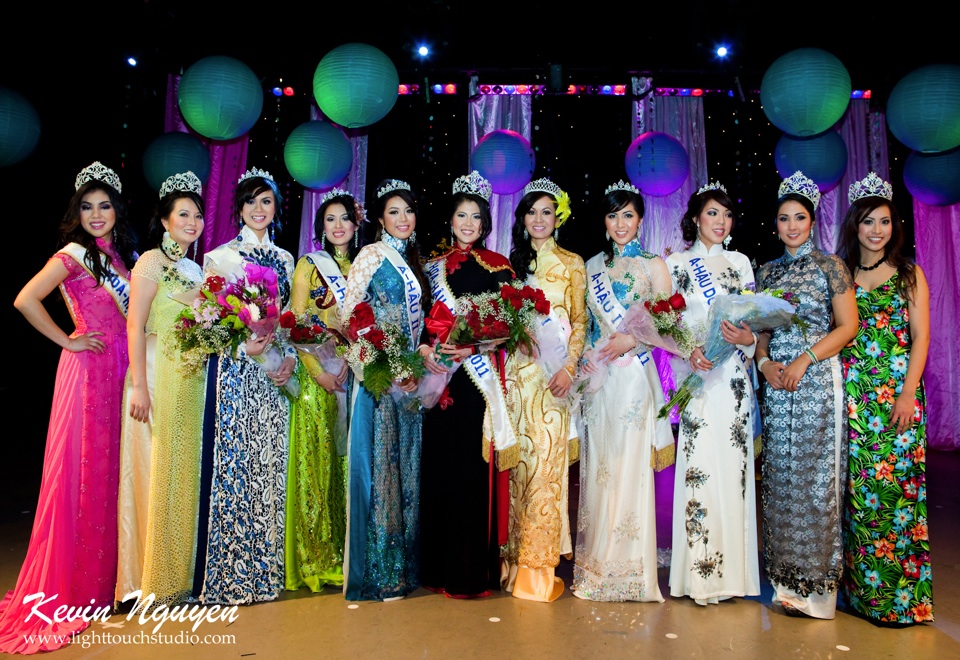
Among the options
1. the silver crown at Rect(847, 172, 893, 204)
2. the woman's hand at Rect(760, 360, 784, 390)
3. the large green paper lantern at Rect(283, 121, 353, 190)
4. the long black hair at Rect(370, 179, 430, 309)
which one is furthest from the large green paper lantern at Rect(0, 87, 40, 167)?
the silver crown at Rect(847, 172, 893, 204)

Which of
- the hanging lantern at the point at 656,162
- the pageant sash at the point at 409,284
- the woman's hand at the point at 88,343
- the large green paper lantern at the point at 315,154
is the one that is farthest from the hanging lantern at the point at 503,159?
the woman's hand at the point at 88,343

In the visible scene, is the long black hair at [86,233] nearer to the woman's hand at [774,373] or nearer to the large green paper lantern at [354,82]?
the large green paper lantern at [354,82]

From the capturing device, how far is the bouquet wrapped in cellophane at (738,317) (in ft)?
9.27

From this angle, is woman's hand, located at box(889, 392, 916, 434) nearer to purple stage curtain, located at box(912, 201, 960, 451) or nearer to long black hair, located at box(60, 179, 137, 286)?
long black hair, located at box(60, 179, 137, 286)

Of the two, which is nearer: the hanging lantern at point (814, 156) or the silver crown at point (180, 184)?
the silver crown at point (180, 184)

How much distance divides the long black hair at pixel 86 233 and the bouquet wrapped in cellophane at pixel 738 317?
236 centimetres

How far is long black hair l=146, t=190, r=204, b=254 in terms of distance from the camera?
3.00m

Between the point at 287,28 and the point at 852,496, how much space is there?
5.23 meters

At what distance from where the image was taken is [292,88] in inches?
265

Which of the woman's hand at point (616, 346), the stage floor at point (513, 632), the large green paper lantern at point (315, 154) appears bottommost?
the stage floor at point (513, 632)

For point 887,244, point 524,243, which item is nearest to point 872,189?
point 887,244

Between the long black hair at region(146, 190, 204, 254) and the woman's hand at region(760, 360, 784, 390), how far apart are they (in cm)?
246

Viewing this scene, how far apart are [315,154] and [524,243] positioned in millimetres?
2415

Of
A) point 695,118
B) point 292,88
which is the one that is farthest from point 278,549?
point 695,118
